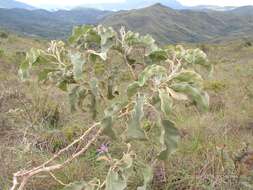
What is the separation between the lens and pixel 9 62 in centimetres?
1208

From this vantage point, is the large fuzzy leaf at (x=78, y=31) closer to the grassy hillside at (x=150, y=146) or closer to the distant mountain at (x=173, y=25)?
the grassy hillside at (x=150, y=146)

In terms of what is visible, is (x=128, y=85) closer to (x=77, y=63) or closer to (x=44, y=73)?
(x=77, y=63)

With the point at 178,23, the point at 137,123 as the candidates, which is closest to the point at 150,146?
the point at 137,123

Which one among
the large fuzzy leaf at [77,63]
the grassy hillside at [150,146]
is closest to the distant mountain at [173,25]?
the grassy hillside at [150,146]

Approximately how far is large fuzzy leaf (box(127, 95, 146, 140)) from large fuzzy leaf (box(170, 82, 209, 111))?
13cm

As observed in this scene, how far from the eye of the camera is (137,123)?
1711 mm

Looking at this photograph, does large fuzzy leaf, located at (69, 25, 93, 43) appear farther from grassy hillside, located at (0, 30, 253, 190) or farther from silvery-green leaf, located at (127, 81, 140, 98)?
grassy hillside, located at (0, 30, 253, 190)

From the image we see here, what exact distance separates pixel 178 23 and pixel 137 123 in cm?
13324

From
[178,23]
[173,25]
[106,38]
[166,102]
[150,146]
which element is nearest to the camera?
[166,102]

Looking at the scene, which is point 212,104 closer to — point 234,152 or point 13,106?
point 13,106

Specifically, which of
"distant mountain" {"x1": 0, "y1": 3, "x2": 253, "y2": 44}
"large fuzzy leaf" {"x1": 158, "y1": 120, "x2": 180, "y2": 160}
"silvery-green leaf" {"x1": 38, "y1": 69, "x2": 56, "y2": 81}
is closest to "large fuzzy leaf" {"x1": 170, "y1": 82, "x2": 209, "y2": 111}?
"large fuzzy leaf" {"x1": 158, "y1": 120, "x2": 180, "y2": 160}

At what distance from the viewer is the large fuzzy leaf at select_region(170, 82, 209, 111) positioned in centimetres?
171

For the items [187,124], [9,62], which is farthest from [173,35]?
[187,124]

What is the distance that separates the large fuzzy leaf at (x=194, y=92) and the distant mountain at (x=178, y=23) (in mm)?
97574
